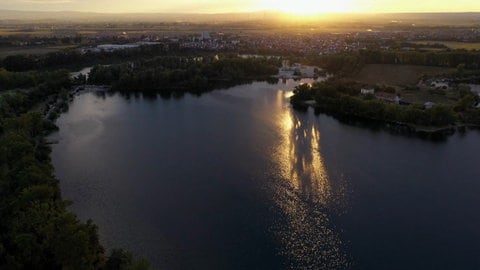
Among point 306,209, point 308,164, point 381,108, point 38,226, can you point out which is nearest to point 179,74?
point 381,108

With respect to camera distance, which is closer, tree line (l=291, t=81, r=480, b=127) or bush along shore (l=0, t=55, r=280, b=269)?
bush along shore (l=0, t=55, r=280, b=269)

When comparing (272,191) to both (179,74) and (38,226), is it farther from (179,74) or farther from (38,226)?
(179,74)

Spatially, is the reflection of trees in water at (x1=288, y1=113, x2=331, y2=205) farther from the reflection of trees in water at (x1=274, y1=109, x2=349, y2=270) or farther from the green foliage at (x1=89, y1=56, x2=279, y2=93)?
the green foliage at (x1=89, y1=56, x2=279, y2=93)

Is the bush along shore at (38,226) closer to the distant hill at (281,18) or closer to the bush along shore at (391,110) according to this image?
the bush along shore at (391,110)

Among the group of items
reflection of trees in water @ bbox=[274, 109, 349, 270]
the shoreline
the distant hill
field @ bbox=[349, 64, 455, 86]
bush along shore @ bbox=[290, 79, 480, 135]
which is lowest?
reflection of trees in water @ bbox=[274, 109, 349, 270]

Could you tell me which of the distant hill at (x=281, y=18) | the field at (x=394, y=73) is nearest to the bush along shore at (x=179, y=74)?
the field at (x=394, y=73)

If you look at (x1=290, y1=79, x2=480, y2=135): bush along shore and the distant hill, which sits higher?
the distant hill

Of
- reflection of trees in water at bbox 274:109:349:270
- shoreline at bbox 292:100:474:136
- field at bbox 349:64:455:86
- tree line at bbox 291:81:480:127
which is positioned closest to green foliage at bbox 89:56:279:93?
field at bbox 349:64:455:86
